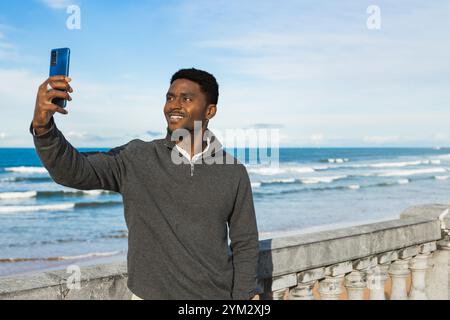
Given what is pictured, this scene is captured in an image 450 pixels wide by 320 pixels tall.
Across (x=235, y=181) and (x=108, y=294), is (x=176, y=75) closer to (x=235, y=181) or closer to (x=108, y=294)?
(x=235, y=181)

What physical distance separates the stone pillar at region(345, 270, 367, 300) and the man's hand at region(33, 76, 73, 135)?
2.82 meters

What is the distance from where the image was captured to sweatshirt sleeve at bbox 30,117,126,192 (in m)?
2.00

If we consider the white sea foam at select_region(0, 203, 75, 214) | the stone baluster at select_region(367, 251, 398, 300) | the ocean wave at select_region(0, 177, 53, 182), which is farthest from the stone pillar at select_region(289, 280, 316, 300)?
the ocean wave at select_region(0, 177, 53, 182)

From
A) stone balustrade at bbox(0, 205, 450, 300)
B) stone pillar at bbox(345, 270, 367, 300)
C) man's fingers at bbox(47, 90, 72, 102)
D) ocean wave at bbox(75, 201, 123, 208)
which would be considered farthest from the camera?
ocean wave at bbox(75, 201, 123, 208)

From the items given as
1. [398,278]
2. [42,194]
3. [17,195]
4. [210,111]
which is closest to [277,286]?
[210,111]

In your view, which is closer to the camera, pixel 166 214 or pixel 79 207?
pixel 166 214

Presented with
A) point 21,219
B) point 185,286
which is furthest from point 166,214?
point 21,219

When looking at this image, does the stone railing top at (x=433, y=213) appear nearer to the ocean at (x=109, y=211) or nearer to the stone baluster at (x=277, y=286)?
the stone baluster at (x=277, y=286)

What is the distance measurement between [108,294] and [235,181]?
90 cm

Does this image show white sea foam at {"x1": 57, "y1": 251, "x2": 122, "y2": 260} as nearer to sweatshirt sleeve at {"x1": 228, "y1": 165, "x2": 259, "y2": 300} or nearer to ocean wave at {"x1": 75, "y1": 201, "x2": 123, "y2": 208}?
ocean wave at {"x1": 75, "y1": 201, "x2": 123, "y2": 208}

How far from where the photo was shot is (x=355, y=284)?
13.2ft

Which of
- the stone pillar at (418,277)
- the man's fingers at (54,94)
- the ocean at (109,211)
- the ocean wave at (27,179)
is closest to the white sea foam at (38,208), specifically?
the ocean at (109,211)
